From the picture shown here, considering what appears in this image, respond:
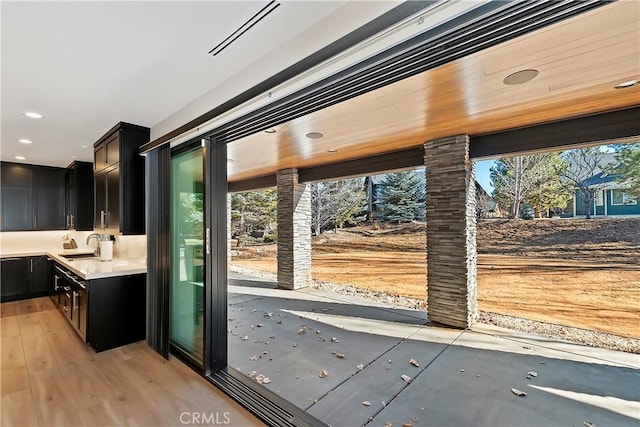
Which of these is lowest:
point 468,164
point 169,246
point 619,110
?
point 169,246

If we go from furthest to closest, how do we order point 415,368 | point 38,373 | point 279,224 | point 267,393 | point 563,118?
point 279,224 < point 563,118 < point 415,368 < point 38,373 < point 267,393

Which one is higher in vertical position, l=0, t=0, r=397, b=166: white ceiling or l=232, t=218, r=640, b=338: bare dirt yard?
l=0, t=0, r=397, b=166: white ceiling

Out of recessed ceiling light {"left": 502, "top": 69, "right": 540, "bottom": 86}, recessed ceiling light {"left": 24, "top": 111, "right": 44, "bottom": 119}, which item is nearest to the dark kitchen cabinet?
recessed ceiling light {"left": 24, "top": 111, "right": 44, "bottom": 119}

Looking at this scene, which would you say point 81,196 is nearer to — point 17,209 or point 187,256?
point 17,209

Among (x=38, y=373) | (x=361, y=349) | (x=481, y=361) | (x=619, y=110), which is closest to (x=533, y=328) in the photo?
(x=481, y=361)

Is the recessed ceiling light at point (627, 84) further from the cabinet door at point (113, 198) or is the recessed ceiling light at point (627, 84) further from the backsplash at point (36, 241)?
the backsplash at point (36, 241)

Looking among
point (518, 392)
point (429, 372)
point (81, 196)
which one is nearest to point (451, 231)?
point (429, 372)

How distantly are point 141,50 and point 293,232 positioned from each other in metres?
4.84

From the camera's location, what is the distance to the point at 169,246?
3252mm

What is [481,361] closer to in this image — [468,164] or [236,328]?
[468,164]

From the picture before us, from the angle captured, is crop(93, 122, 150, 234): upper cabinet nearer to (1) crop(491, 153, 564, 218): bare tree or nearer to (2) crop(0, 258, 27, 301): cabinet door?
(2) crop(0, 258, 27, 301): cabinet door

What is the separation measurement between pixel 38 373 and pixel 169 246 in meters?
1.65

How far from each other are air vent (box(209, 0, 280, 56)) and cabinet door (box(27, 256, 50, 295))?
6.04 m

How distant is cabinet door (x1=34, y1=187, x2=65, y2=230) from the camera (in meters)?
5.94
